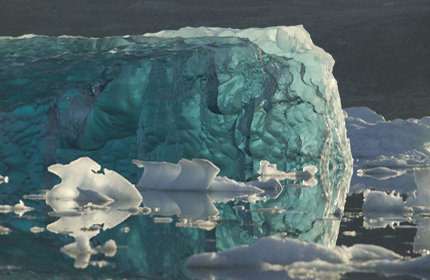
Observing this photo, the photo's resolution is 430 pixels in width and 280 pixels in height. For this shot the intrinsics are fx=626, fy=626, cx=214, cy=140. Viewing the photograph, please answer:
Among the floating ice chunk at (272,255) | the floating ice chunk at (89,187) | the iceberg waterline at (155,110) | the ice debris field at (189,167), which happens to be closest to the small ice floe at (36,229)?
the ice debris field at (189,167)

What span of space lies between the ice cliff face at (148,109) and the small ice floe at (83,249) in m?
4.48

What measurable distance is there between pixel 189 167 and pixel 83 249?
2.80 meters

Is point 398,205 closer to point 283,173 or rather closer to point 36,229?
point 36,229

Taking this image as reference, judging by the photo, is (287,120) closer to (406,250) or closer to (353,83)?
(406,250)

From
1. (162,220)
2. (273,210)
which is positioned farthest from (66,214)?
(273,210)

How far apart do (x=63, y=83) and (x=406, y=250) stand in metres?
6.05

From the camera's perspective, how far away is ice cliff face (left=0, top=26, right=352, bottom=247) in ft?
24.4

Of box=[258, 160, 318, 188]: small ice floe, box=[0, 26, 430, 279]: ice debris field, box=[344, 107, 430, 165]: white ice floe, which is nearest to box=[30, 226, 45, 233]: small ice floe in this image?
box=[0, 26, 430, 279]: ice debris field

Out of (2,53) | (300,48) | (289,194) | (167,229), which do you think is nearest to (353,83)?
(300,48)

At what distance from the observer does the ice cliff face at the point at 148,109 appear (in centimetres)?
743

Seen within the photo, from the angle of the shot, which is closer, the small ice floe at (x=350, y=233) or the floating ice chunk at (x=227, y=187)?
the small ice floe at (x=350, y=233)

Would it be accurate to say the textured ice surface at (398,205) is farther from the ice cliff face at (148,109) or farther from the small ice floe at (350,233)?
the ice cliff face at (148,109)

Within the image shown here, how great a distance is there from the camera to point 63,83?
784 centimetres

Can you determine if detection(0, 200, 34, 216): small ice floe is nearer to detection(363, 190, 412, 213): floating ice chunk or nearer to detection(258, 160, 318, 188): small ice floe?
detection(363, 190, 412, 213): floating ice chunk
